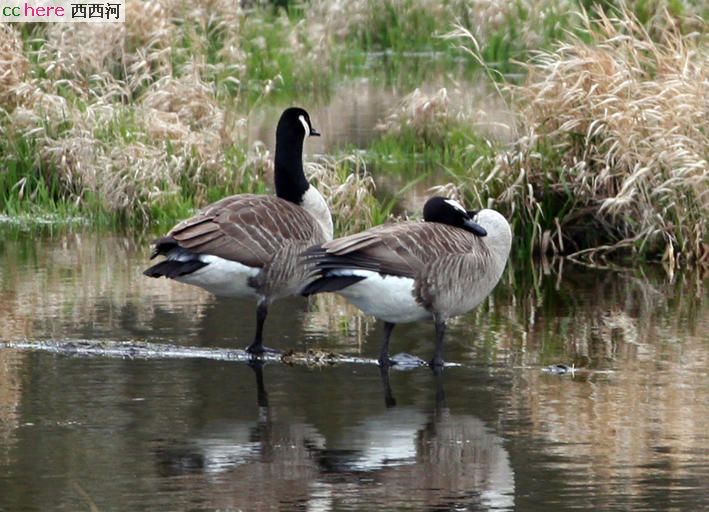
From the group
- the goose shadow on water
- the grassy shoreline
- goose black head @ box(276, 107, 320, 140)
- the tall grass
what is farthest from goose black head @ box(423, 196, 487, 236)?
the tall grass

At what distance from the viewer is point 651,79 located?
52.5 ft

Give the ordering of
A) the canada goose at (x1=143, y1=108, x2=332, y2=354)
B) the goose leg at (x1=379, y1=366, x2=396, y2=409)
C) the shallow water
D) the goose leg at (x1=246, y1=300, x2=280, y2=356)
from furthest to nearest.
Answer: the goose leg at (x1=246, y1=300, x2=280, y2=356), the canada goose at (x1=143, y1=108, x2=332, y2=354), the goose leg at (x1=379, y1=366, x2=396, y2=409), the shallow water

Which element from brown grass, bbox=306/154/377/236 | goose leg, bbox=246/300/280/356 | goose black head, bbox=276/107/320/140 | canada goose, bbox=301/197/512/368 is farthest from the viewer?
brown grass, bbox=306/154/377/236

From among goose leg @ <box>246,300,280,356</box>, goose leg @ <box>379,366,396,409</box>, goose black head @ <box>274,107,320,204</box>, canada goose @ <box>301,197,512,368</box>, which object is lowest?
goose leg @ <box>379,366,396,409</box>

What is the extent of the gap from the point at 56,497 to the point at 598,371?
13.3 feet

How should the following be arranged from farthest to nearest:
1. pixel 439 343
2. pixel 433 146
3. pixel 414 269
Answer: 1. pixel 433 146
2. pixel 439 343
3. pixel 414 269

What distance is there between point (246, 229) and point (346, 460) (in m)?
3.21

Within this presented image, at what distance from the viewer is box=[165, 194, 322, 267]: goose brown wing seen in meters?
10.8

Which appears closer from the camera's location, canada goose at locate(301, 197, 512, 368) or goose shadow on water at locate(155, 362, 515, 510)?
goose shadow on water at locate(155, 362, 515, 510)

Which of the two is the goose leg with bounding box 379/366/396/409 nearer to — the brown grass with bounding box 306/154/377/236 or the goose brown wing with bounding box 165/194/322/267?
the goose brown wing with bounding box 165/194/322/267

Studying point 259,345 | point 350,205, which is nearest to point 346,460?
point 259,345

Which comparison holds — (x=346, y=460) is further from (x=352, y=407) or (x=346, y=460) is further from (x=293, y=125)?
(x=293, y=125)

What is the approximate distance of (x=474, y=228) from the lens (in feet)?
35.8

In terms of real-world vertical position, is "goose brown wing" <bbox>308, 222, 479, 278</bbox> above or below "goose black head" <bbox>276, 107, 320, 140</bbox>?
below
